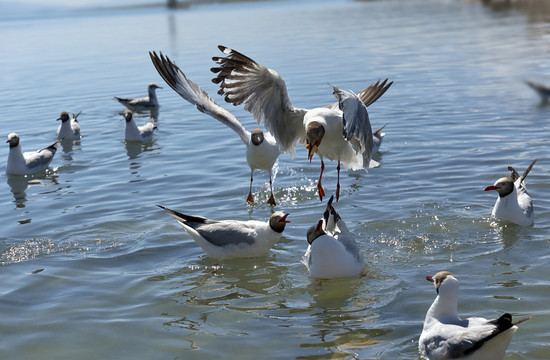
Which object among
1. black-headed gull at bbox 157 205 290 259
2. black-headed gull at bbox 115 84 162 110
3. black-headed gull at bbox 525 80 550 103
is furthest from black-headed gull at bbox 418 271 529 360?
black-headed gull at bbox 115 84 162 110

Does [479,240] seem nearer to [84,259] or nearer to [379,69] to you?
[84,259]

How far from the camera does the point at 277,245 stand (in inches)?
366

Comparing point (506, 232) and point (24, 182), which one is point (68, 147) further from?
point (506, 232)

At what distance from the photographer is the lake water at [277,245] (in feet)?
22.2

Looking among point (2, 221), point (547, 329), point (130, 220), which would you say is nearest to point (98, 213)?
point (130, 220)

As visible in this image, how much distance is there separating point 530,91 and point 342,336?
513 inches

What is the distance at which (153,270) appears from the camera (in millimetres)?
8516

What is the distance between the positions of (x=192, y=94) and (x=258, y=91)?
2179 millimetres

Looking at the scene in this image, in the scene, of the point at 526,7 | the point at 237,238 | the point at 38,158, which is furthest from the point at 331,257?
Answer: the point at 526,7

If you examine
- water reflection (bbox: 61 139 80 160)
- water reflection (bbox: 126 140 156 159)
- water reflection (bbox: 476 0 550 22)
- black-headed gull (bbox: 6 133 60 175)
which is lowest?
water reflection (bbox: 61 139 80 160)

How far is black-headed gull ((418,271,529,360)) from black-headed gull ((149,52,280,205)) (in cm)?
518

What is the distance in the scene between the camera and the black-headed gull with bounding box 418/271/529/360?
5.39m

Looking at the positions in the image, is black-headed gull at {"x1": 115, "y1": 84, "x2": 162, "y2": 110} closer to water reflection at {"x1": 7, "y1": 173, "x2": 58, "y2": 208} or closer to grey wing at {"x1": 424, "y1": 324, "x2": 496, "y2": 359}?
water reflection at {"x1": 7, "y1": 173, "x2": 58, "y2": 208}

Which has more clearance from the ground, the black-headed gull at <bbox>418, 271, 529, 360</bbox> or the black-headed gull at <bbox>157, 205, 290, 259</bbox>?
the black-headed gull at <bbox>418, 271, 529, 360</bbox>
